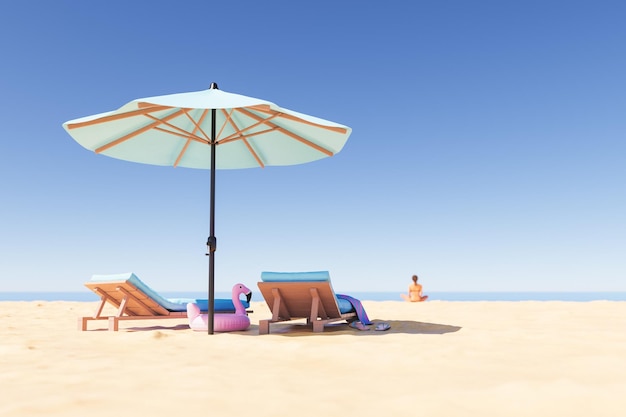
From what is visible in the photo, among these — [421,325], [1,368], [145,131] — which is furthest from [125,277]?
[421,325]

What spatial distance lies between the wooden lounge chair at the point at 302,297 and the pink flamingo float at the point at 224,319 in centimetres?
43

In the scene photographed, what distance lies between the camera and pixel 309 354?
4148 mm

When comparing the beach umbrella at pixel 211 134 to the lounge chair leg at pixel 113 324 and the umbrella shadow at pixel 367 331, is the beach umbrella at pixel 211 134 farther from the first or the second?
the lounge chair leg at pixel 113 324

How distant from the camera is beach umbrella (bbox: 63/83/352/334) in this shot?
216 inches

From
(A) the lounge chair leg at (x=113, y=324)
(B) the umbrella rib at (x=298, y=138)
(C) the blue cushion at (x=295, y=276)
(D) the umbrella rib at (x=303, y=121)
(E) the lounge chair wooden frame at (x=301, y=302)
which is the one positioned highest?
(B) the umbrella rib at (x=298, y=138)

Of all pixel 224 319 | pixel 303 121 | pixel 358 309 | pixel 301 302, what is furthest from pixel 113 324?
pixel 303 121

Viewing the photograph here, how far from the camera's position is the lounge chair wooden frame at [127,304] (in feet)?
21.5

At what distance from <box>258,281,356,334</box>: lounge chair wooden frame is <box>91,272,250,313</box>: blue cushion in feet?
2.19

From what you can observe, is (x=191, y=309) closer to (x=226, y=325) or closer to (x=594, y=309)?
(x=226, y=325)

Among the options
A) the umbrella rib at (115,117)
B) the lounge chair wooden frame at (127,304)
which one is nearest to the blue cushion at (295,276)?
the lounge chair wooden frame at (127,304)

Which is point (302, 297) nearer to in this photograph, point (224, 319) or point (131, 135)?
point (224, 319)

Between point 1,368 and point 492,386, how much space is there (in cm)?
314

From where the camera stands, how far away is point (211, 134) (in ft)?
21.1

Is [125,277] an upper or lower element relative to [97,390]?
upper
